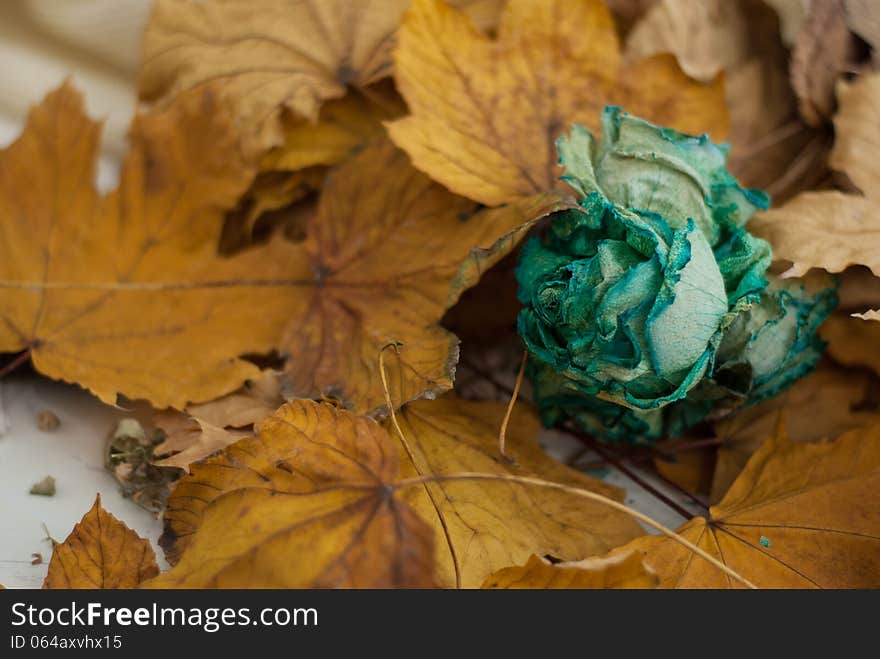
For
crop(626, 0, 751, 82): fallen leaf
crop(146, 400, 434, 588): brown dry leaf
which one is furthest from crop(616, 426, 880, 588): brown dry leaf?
crop(626, 0, 751, 82): fallen leaf

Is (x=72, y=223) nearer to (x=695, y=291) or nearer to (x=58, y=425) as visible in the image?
(x=58, y=425)

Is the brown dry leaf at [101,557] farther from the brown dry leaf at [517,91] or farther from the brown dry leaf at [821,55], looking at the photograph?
the brown dry leaf at [821,55]

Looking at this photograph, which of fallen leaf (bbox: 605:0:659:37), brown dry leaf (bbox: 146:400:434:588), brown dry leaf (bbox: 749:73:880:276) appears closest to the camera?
brown dry leaf (bbox: 146:400:434:588)

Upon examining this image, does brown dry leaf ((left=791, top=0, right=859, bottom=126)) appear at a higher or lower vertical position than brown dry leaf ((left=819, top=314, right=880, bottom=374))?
higher

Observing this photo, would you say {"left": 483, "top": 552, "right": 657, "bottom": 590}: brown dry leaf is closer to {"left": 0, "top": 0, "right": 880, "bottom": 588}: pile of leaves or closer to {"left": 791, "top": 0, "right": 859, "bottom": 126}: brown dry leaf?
{"left": 0, "top": 0, "right": 880, "bottom": 588}: pile of leaves

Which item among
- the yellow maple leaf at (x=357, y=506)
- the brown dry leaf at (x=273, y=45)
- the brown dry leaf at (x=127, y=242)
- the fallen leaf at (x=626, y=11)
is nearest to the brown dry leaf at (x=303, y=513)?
the yellow maple leaf at (x=357, y=506)

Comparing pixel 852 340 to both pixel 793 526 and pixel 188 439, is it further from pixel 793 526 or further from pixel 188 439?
pixel 188 439
